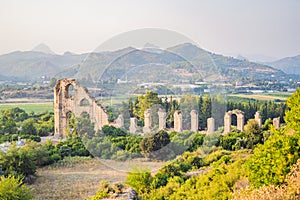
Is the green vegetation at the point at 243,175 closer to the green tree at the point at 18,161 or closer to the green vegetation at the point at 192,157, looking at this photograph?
the green vegetation at the point at 192,157

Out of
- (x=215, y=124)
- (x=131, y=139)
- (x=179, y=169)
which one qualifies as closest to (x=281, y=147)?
(x=179, y=169)

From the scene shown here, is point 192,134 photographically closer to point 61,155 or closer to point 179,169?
point 179,169

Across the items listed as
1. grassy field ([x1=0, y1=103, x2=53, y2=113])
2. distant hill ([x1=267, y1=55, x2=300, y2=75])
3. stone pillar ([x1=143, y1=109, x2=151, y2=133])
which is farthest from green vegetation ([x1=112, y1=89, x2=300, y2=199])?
distant hill ([x1=267, y1=55, x2=300, y2=75])

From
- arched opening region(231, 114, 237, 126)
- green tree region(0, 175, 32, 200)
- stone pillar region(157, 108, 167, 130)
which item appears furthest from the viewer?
arched opening region(231, 114, 237, 126)

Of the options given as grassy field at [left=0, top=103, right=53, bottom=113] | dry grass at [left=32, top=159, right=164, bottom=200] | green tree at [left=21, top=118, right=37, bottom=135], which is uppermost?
green tree at [left=21, top=118, right=37, bottom=135]

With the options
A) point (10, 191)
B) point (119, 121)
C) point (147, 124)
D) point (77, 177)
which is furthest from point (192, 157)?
point (10, 191)

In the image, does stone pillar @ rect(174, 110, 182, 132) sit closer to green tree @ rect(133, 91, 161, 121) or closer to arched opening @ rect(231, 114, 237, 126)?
green tree @ rect(133, 91, 161, 121)
